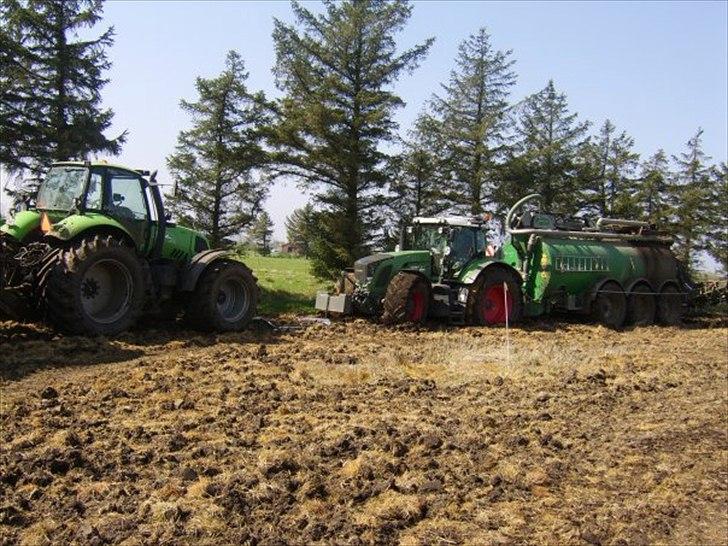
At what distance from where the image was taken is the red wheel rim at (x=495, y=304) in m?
14.6

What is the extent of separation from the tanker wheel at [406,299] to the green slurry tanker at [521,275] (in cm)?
2

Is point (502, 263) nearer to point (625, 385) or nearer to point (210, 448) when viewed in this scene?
point (625, 385)

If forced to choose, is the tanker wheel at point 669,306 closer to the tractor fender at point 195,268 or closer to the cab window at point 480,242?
the cab window at point 480,242

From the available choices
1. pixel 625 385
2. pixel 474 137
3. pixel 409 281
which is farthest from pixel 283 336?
pixel 474 137

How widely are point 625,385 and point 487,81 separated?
1934cm

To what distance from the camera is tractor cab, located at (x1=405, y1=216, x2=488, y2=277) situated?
47.8 feet

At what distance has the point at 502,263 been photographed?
14711 millimetres

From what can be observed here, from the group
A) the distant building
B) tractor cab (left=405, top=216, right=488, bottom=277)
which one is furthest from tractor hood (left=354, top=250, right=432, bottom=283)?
the distant building

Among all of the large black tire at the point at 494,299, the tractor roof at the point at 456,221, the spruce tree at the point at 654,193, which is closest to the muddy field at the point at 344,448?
the large black tire at the point at 494,299

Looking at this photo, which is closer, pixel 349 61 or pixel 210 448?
pixel 210 448

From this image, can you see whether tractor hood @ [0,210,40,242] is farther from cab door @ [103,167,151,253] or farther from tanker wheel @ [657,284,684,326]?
tanker wheel @ [657,284,684,326]

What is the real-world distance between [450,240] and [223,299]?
521cm

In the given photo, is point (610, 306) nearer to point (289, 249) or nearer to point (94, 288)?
point (94, 288)

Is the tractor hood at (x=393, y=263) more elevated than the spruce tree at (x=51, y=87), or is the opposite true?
the spruce tree at (x=51, y=87)
